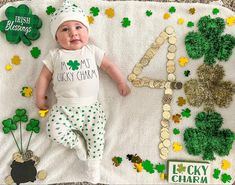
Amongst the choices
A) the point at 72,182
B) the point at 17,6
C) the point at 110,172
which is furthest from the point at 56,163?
the point at 17,6

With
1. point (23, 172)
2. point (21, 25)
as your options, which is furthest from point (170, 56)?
point (23, 172)

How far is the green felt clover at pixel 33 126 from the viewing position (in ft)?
4.36

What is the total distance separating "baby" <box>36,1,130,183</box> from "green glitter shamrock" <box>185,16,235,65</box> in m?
0.38

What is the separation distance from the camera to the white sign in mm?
1297

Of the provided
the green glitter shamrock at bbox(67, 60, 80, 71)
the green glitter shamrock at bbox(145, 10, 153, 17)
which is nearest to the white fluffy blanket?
the green glitter shamrock at bbox(145, 10, 153, 17)

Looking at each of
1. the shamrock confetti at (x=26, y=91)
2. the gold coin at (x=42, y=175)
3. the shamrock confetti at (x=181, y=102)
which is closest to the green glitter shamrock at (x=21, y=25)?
the shamrock confetti at (x=26, y=91)

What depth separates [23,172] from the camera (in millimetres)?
1303

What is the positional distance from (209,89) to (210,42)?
18 cm

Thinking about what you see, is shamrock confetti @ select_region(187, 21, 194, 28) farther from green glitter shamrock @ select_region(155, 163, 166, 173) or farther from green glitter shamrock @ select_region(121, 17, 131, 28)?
green glitter shamrock @ select_region(155, 163, 166, 173)

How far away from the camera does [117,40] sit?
4.48 ft

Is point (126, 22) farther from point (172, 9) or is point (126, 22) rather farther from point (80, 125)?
point (80, 125)

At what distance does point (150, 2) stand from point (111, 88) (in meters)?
0.37

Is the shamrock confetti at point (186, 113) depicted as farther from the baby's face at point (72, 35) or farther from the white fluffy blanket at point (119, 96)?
the baby's face at point (72, 35)

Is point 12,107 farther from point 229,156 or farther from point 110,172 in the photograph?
point 229,156
